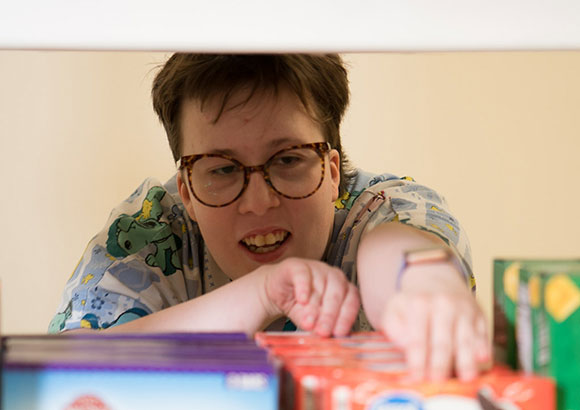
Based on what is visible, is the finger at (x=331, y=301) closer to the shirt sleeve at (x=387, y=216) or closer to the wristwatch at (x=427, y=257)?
the wristwatch at (x=427, y=257)

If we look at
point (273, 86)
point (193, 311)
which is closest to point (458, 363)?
point (193, 311)

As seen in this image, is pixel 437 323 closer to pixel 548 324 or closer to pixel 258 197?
pixel 548 324

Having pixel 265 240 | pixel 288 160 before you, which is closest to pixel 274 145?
pixel 288 160

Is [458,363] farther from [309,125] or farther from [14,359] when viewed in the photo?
[309,125]

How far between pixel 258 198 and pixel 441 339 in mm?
680

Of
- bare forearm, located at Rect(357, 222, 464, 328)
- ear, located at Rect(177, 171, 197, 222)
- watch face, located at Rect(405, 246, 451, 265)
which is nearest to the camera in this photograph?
A: watch face, located at Rect(405, 246, 451, 265)

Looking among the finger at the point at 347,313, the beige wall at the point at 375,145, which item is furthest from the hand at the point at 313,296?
the beige wall at the point at 375,145

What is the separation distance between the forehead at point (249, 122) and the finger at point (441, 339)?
662mm

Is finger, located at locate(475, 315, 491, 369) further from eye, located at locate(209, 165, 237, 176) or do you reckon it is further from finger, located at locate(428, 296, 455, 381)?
eye, located at locate(209, 165, 237, 176)

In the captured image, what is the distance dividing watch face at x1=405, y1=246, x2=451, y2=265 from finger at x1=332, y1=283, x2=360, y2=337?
0.08 meters

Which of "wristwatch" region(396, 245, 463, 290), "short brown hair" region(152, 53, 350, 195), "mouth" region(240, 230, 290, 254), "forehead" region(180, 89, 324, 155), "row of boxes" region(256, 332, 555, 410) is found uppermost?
"short brown hair" region(152, 53, 350, 195)

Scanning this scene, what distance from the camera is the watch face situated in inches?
21.0

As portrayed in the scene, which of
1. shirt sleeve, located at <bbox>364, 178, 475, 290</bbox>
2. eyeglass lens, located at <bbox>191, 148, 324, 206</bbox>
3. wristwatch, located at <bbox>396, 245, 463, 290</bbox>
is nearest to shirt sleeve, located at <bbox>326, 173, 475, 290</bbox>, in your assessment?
shirt sleeve, located at <bbox>364, 178, 475, 290</bbox>

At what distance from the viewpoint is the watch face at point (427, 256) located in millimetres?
533
